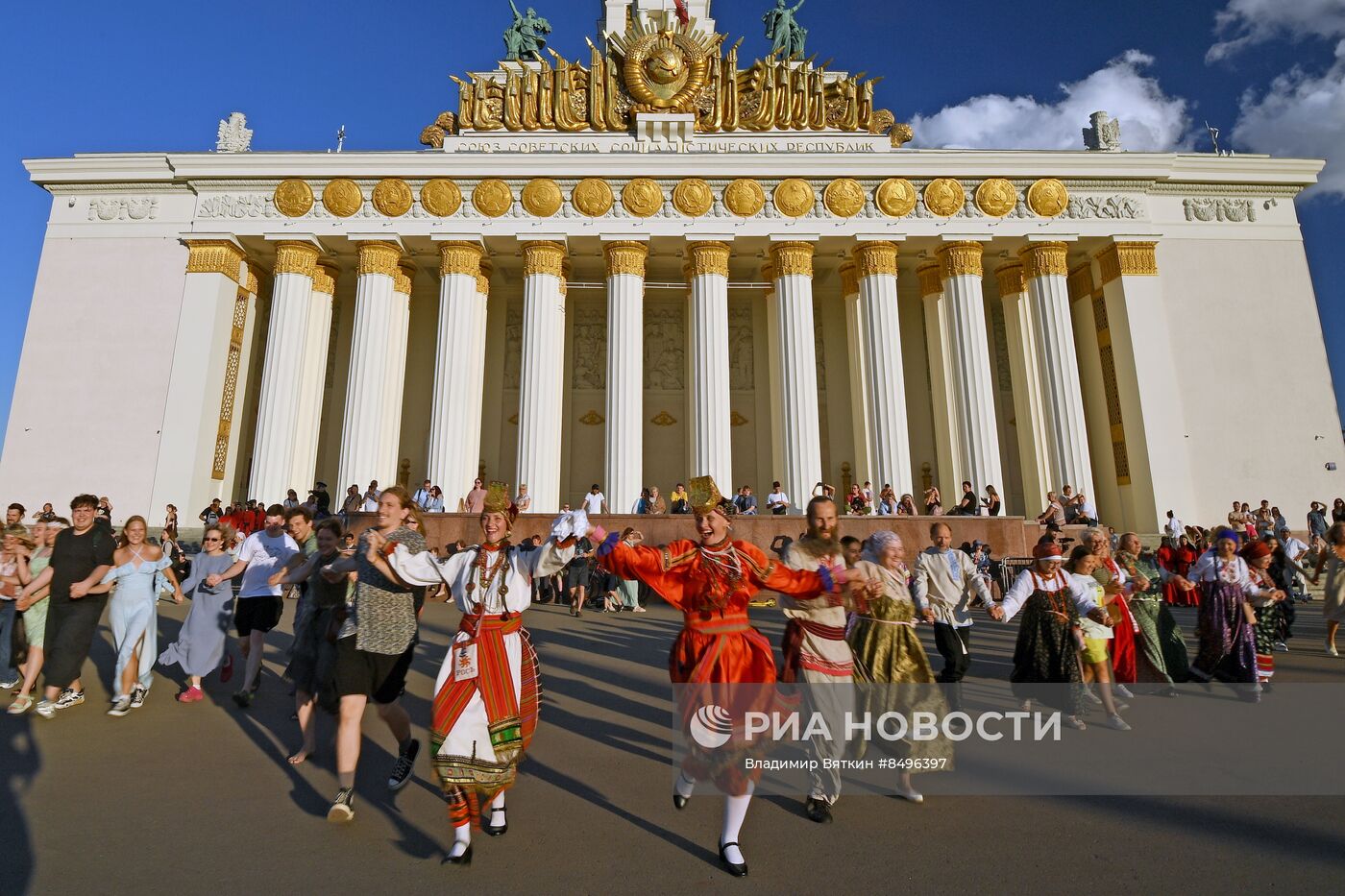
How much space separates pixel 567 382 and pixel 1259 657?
19.3 metres

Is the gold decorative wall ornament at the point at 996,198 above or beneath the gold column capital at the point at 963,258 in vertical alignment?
above

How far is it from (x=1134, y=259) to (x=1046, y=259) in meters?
2.48

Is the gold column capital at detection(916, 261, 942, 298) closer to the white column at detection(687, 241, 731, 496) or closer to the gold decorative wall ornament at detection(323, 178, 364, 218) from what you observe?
the white column at detection(687, 241, 731, 496)

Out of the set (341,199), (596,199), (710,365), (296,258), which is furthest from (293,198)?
(710,365)

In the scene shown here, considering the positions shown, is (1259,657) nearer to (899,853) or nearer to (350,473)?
(899,853)

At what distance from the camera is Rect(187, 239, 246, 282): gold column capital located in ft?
61.1

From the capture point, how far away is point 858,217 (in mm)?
18812

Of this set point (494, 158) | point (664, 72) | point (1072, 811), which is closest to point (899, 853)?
point (1072, 811)

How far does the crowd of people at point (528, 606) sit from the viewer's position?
312 centimetres

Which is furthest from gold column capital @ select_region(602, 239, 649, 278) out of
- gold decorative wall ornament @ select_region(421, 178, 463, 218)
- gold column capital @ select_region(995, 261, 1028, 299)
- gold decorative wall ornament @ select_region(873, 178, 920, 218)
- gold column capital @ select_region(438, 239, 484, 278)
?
gold column capital @ select_region(995, 261, 1028, 299)

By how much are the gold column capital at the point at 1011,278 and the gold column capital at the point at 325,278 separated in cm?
2019

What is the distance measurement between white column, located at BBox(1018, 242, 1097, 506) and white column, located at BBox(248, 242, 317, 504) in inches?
801

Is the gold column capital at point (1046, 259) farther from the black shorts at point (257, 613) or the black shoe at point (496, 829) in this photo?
the black shoe at point (496, 829)

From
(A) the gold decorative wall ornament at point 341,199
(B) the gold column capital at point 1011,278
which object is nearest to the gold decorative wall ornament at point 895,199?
(B) the gold column capital at point 1011,278
